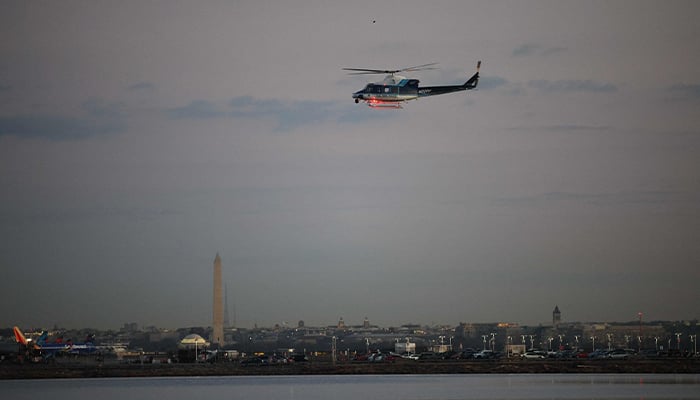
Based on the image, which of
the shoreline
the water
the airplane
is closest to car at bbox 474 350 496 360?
the shoreline

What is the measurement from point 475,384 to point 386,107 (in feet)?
102

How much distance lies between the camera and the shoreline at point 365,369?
131000 mm

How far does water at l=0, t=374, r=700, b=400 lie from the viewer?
86.4 meters

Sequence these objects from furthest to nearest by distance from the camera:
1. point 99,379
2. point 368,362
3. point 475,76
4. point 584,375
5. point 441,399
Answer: point 368,362 → point 99,379 → point 584,375 → point 475,76 → point 441,399

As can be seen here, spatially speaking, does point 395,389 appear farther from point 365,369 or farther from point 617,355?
point 617,355

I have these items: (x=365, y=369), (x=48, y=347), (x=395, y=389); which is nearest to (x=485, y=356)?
(x=365, y=369)

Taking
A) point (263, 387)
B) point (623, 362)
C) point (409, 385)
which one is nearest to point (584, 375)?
point (623, 362)

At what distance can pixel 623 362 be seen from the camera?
5438 inches

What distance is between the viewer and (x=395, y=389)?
317 feet

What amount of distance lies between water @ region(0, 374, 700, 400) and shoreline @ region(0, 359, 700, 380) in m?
7.58

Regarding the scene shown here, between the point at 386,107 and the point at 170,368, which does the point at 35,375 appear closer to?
the point at 170,368

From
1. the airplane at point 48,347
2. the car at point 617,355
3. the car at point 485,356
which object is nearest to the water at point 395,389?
the car at point 617,355

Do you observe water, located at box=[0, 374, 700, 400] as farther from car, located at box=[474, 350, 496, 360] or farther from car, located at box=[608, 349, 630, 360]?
car, located at box=[474, 350, 496, 360]

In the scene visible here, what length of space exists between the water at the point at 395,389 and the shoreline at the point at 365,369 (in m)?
7.58
